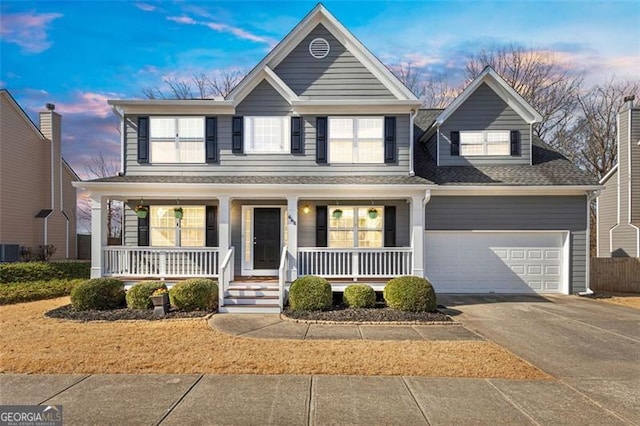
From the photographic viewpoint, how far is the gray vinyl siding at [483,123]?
1284 centimetres

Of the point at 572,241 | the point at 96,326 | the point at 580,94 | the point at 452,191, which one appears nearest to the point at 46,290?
the point at 96,326

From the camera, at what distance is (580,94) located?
81.5 ft

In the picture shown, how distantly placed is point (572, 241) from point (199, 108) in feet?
41.6

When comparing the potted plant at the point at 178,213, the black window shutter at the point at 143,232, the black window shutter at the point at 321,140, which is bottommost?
the black window shutter at the point at 143,232

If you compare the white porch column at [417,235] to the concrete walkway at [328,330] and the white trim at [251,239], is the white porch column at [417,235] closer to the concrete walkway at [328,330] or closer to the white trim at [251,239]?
the concrete walkway at [328,330]

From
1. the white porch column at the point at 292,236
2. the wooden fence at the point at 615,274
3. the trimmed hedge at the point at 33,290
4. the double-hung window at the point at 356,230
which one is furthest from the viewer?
the wooden fence at the point at 615,274

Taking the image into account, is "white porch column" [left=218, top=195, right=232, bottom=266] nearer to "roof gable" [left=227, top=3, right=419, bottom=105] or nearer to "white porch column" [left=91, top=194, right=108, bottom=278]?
"roof gable" [left=227, top=3, right=419, bottom=105]

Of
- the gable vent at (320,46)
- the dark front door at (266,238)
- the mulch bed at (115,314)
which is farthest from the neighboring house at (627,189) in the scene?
the mulch bed at (115,314)

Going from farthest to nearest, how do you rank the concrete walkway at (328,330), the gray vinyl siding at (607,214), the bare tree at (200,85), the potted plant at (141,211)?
the bare tree at (200,85), the gray vinyl siding at (607,214), the potted plant at (141,211), the concrete walkway at (328,330)

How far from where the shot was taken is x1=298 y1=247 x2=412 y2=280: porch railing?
1057 centimetres

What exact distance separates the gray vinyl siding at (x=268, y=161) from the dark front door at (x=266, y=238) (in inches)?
54.0

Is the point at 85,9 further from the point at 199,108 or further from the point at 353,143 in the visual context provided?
the point at 353,143

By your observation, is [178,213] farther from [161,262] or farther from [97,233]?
[97,233]

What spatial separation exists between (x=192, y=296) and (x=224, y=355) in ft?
11.9
